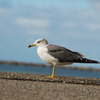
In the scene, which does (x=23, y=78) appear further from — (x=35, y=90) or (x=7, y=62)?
(x=7, y=62)

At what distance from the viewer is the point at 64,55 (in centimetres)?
878

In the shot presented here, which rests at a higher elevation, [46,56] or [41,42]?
[41,42]

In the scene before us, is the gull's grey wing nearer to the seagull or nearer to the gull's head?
the seagull

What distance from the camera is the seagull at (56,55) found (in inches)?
342

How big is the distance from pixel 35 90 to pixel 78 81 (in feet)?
7.90

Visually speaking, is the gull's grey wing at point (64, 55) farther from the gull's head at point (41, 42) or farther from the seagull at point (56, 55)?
the gull's head at point (41, 42)

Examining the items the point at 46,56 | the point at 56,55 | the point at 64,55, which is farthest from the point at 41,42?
the point at 64,55

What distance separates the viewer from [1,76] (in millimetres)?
8922

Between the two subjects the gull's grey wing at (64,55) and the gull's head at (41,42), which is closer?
the gull's grey wing at (64,55)

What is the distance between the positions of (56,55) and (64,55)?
9.8 inches

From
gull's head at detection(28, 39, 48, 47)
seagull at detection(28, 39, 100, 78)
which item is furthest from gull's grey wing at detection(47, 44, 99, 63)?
gull's head at detection(28, 39, 48, 47)

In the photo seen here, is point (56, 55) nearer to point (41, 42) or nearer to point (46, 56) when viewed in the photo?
point (46, 56)

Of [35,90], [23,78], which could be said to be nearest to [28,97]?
[35,90]

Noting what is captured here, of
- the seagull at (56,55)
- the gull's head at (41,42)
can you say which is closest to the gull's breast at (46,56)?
the seagull at (56,55)
